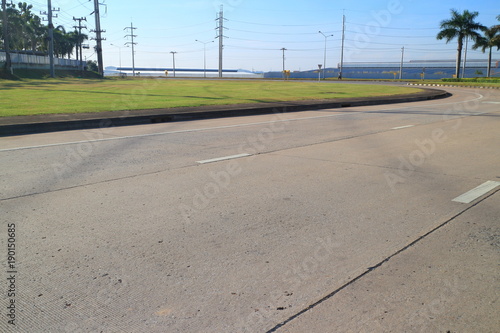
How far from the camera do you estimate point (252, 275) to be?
3.61 m

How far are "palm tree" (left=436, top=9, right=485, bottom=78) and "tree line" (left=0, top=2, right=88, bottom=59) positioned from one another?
61.5 m

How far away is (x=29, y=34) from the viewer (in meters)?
94.3

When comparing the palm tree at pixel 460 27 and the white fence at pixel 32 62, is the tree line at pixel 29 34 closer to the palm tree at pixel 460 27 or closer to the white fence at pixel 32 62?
the white fence at pixel 32 62

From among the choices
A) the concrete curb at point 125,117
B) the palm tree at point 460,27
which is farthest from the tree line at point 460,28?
the concrete curb at point 125,117

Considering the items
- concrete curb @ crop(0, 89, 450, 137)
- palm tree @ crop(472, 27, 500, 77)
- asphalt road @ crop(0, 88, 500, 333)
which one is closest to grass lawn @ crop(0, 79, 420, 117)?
concrete curb @ crop(0, 89, 450, 137)

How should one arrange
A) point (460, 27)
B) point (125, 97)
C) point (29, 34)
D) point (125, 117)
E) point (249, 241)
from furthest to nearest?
point (29, 34)
point (460, 27)
point (125, 97)
point (125, 117)
point (249, 241)

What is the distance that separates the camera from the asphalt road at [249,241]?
308 centimetres

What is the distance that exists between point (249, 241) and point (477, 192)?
358 centimetres

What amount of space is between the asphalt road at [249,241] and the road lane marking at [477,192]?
0.19 feet

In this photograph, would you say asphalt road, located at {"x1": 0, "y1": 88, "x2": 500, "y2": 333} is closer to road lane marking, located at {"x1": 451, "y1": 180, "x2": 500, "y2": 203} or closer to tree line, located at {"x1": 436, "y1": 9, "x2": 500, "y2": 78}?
road lane marking, located at {"x1": 451, "y1": 180, "x2": 500, "y2": 203}

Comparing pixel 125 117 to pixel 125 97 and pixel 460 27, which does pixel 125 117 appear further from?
pixel 460 27

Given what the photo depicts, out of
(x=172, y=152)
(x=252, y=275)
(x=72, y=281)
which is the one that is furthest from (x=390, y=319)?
(x=172, y=152)

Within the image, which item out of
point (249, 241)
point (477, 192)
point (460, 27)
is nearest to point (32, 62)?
point (460, 27)

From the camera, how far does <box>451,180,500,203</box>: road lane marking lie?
5805 mm
